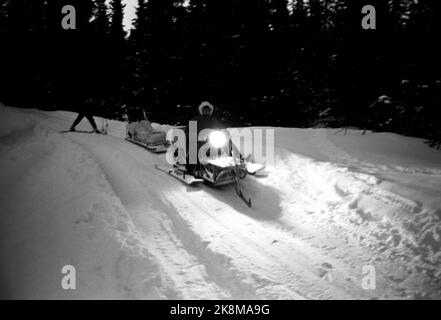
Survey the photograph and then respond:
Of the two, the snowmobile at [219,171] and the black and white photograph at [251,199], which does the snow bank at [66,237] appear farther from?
the snowmobile at [219,171]

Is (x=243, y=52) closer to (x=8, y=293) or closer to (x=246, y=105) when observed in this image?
(x=246, y=105)

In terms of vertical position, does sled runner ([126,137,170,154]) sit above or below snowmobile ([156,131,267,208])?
above

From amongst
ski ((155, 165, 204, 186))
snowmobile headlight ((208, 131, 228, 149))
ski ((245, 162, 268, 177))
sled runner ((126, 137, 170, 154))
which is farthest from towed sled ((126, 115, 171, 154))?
ski ((245, 162, 268, 177))

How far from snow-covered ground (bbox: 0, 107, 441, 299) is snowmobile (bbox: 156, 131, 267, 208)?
0.24 meters

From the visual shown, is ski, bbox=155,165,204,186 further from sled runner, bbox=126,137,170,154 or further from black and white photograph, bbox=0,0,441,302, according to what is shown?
sled runner, bbox=126,137,170,154

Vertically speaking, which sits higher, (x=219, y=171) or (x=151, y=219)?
(x=219, y=171)

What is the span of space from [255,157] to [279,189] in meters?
2.32

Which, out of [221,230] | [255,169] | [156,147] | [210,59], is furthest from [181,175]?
[210,59]

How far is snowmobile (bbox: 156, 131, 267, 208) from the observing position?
22.4 ft

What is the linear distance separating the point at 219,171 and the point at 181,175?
4.11 ft

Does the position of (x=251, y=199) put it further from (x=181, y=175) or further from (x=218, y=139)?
(x=181, y=175)

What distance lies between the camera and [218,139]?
7.61m

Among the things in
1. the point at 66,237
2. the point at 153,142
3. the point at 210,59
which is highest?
the point at 210,59

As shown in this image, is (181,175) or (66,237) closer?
(66,237)
